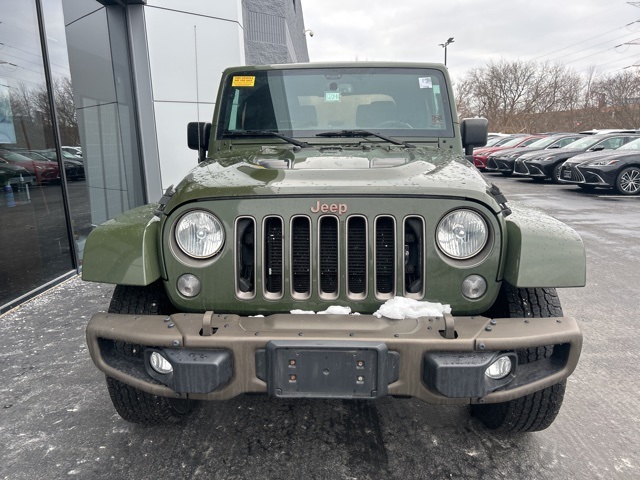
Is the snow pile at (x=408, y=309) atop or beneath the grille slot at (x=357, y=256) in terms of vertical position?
beneath

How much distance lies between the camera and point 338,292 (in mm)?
2180

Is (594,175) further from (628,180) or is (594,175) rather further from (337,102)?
(337,102)

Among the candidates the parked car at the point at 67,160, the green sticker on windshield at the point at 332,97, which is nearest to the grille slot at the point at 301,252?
the green sticker on windshield at the point at 332,97

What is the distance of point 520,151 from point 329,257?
1700cm

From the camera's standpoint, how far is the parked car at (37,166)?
4742mm

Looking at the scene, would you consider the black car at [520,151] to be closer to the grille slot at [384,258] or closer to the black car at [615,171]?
the black car at [615,171]

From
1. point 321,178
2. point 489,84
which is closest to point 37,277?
point 321,178

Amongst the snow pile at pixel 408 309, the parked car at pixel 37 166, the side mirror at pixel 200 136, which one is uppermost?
the side mirror at pixel 200 136

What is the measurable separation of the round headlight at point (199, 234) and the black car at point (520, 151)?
15770 mm

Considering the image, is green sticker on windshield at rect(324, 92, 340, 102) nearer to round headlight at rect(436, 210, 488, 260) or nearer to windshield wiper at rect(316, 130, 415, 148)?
windshield wiper at rect(316, 130, 415, 148)

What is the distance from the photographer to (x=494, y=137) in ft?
79.4

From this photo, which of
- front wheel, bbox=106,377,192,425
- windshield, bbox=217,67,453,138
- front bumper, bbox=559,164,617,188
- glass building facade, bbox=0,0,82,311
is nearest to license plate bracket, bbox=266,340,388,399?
front wheel, bbox=106,377,192,425

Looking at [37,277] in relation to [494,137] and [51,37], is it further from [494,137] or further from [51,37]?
[494,137]

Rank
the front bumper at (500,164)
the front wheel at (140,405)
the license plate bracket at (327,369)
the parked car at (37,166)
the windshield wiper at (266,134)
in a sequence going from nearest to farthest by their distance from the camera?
the license plate bracket at (327,369), the front wheel at (140,405), the windshield wiper at (266,134), the parked car at (37,166), the front bumper at (500,164)
